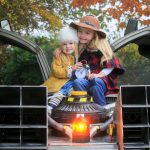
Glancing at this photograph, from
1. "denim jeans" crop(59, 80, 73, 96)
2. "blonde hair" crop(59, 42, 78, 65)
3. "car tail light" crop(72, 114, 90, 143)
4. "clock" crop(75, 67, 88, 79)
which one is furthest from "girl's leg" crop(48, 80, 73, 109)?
"car tail light" crop(72, 114, 90, 143)

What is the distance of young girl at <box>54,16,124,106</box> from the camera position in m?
4.97

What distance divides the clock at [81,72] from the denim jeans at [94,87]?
151mm

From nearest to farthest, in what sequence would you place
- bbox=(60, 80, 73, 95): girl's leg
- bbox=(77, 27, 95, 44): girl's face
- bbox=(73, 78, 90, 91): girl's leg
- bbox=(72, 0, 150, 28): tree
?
1. bbox=(73, 78, 90, 91): girl's leg
2. bbox=(60, 80, 73, 95): girl's leg
3. bbox=(77, 27, 95, 44): girl's face
4. bbox=(72, 0, 150, 28): tree

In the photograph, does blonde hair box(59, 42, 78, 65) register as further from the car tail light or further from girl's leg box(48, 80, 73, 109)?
the car tail light

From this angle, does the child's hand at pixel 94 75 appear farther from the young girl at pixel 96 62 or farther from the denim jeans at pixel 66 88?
the denim jeans at pixel 66 88

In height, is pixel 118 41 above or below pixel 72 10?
below

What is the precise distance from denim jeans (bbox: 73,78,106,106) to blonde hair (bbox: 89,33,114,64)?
1.19 ft

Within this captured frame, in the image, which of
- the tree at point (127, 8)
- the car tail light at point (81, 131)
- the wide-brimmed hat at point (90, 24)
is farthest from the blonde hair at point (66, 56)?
the tree at point (127, 8)

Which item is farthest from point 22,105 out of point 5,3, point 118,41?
point 5,3

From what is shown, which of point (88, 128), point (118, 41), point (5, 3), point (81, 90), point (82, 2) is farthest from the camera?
point (82, 2)

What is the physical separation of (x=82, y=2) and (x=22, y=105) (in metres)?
9.02

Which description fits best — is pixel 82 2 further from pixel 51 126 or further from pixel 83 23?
pixel 51 126

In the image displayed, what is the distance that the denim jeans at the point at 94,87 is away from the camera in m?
4.92

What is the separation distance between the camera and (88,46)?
549 centimetres
